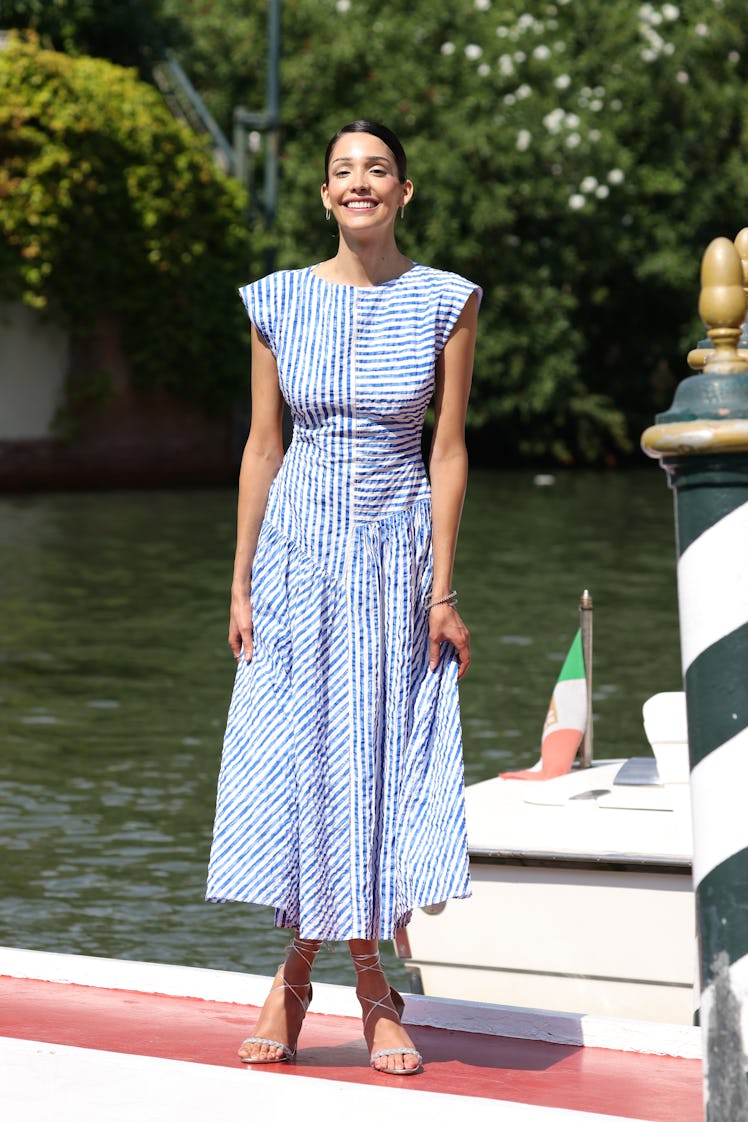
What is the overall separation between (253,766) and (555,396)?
31355 millimetres

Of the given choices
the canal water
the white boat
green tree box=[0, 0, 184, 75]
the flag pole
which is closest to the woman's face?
the white boat

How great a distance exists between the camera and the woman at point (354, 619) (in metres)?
4.23

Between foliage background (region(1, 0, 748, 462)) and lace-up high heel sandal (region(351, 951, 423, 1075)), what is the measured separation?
29517 millimetres

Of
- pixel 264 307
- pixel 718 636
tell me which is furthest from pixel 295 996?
pixel 718 636

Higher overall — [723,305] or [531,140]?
[531,140]

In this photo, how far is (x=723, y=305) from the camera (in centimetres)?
327

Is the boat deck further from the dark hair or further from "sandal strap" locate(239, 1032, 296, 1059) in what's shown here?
the dark hair

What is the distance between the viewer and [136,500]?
27625 mm

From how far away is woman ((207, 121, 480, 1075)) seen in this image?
13.9 feet

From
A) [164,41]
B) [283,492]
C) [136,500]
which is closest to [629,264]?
[164,41]

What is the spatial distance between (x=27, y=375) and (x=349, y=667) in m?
25.6

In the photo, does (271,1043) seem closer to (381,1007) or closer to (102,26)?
(381,1007)

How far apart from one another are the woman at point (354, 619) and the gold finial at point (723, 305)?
1.07 metres

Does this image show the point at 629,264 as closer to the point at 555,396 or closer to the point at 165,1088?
the point at 555,396
